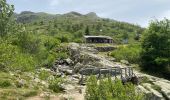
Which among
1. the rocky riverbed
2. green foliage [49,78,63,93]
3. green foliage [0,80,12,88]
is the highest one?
green foliage [0,80,12,88]

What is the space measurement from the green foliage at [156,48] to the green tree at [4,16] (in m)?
34.1

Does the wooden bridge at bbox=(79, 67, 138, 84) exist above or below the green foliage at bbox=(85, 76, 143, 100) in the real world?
below

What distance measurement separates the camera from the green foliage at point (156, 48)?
87312 mm

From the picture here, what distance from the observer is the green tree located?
66.6 meters

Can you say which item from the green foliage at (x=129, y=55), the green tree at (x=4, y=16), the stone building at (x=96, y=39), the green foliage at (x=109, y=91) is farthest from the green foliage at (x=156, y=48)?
the stone building at (x=96, y=39)

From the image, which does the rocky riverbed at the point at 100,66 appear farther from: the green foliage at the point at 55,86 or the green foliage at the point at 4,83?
the green foliage at the point at 4,83

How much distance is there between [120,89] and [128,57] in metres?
66.9

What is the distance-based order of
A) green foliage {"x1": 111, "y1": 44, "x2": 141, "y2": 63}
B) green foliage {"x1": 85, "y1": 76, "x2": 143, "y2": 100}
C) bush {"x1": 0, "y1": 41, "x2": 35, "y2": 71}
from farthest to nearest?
green foliage {"x1": 111, "y1": 44, "x2": 141, "y2": 63}
bush {"x1": 0, "y1": 41, "x2": 35, "y2": 71}
green foliage {"x1": 85, "y1": 76, "x2": 143, "y2": 100}

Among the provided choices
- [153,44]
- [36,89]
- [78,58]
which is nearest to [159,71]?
[153,44]

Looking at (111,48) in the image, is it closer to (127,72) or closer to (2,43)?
(127,72)

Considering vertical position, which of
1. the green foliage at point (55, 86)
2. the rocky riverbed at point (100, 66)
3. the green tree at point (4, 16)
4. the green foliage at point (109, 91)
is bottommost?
the rocky riverbed at point (100, 66)

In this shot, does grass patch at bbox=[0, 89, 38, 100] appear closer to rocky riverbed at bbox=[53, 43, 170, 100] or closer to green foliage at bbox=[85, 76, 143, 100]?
rocky riverbed at bbox=[53, 43, 170, 100]

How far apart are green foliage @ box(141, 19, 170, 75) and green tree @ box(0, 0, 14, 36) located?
3406 cm

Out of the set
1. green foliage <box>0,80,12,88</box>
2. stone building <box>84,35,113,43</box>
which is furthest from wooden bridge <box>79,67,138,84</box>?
stone building <box>84,35,113,43</box>
